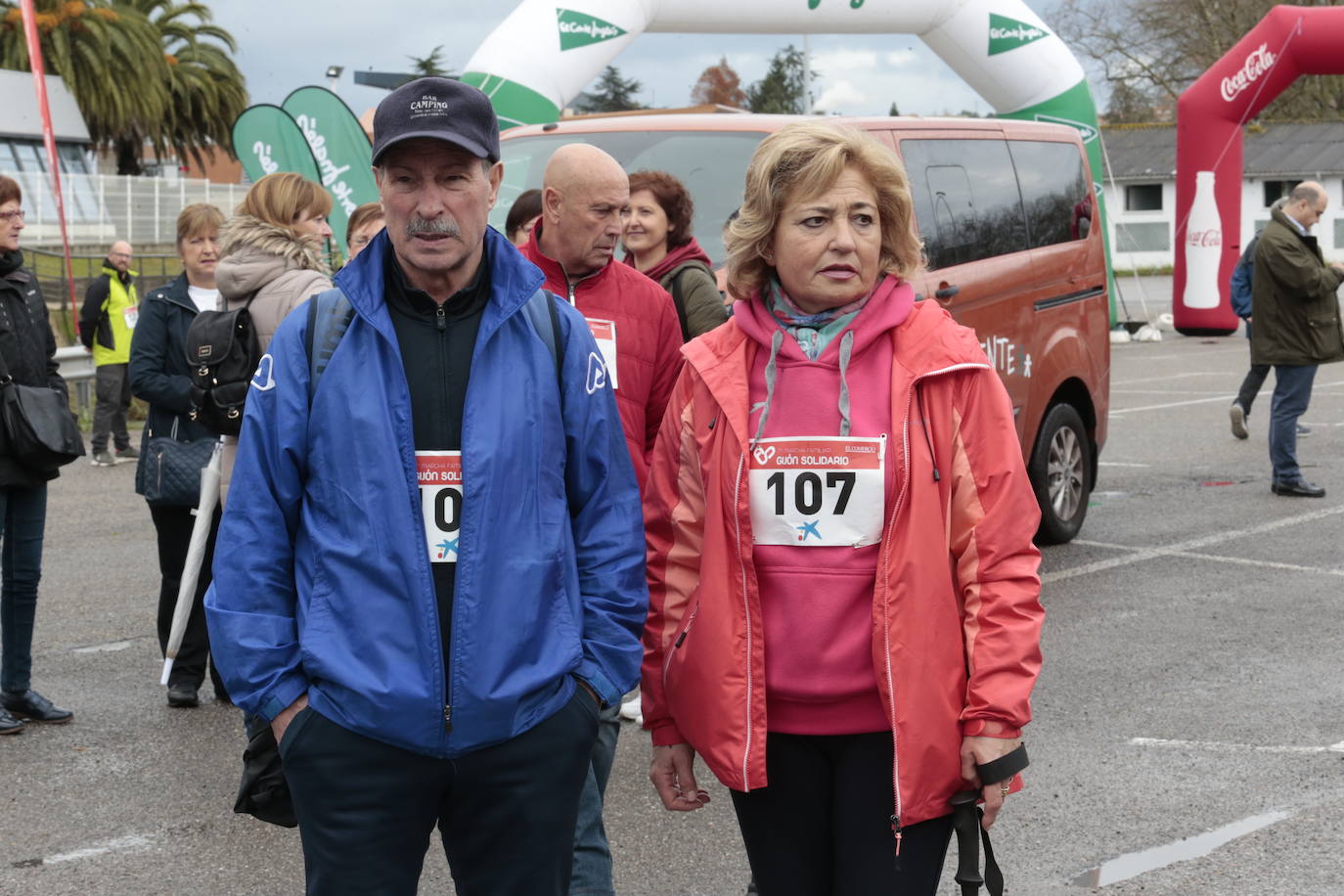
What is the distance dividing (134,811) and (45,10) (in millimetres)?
45250

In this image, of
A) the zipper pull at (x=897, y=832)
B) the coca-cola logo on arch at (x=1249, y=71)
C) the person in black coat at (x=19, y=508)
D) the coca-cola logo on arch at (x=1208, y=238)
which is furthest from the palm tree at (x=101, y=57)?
the zipper pull at (x=897, y=832)

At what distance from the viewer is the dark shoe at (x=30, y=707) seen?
5.85m

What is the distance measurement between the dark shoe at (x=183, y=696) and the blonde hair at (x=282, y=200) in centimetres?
198

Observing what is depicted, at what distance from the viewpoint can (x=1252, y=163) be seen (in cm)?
5625

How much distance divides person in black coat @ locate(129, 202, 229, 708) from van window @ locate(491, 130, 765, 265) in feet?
5.49

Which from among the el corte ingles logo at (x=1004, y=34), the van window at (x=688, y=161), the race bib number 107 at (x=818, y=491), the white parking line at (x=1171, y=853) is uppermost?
the el corte ingles logo at (x=1004, y=34)

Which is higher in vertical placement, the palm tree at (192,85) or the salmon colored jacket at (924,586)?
the palm tree at (192,85)

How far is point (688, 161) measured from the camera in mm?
7355

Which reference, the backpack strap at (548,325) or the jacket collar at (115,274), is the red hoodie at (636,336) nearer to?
the backpack strap at (548,325)

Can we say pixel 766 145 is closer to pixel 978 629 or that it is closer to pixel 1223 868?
pixel 978 629

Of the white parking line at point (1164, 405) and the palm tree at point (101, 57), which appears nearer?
the white parking line at point (1164, 405)

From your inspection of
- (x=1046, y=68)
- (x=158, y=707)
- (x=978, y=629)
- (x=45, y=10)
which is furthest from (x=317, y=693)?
(x=45, y=10)

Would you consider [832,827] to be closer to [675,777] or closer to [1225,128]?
[675,777]

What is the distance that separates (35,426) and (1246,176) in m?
57.3
